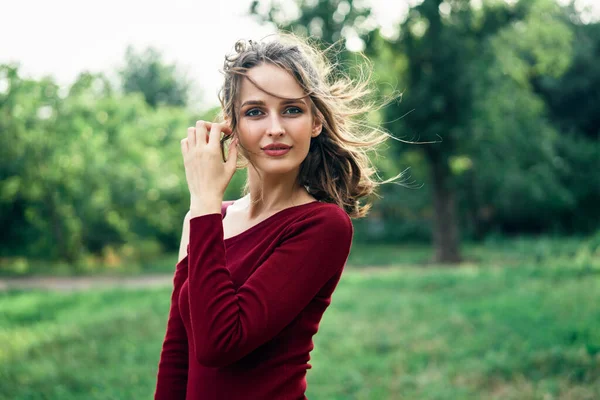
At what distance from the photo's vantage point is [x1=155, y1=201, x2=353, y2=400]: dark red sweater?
1.39 m

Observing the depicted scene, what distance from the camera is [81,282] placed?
14.1 meters

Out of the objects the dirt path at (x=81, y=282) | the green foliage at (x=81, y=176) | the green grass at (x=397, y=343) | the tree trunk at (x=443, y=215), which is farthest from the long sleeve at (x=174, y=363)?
the tree trunk at (x=443, y=215)

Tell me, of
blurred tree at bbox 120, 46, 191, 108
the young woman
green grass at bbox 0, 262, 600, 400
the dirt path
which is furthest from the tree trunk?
blurred tree at bbox 120, 46, 191, 108

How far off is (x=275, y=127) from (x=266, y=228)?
0.89ft

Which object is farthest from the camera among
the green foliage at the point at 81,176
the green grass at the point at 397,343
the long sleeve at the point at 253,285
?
the green foliage at the point at 81,176

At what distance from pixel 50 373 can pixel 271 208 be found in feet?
16.2

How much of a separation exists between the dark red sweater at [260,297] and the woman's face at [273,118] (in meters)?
0.14

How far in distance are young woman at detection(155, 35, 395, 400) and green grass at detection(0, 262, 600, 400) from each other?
371cm

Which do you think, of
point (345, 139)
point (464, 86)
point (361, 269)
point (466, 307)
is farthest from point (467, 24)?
point (345, 139)

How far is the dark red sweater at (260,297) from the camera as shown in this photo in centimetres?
139

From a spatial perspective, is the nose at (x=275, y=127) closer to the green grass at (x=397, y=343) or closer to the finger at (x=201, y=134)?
the finger at (x=201, y=134)

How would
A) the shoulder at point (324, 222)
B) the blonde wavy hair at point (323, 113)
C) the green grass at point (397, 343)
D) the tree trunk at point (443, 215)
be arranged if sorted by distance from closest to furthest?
1. the shoulder at point (324, 222)
2. the blonde wavy hair at point (323, 113)
3. the green grass at point (397, 343)
4. the tree trunk at point (443, 215)

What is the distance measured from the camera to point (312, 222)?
151 centimetres

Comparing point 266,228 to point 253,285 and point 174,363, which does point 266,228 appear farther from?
point 174,363
